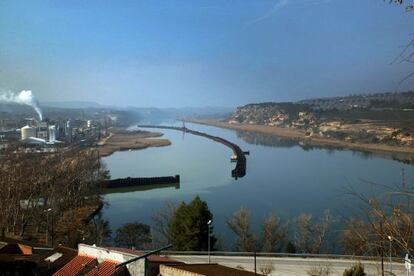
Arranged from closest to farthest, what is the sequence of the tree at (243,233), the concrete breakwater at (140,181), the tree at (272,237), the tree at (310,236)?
the tree at (310,236) < the tree at (243,233) < the tree at (272,237) < the concrete breakwater at (140,181)

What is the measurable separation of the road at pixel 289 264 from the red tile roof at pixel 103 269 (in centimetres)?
316

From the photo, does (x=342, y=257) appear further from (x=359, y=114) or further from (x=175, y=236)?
(x=359, y=114)

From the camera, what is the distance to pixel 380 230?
1253 millimetres

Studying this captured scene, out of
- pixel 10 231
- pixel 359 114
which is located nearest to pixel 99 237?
pixel 10 231

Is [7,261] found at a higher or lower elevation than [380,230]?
lower

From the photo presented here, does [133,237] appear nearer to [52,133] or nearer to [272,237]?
[272,237]

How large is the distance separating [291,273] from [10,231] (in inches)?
287

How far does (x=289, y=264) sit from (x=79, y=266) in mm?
4023

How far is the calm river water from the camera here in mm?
15625

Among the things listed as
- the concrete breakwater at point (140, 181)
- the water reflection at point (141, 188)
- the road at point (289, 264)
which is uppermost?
the road at point (289, 264)

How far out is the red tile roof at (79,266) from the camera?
6051 millimetres

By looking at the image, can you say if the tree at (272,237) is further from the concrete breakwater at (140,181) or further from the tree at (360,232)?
the concrete breakwater at (140,181)

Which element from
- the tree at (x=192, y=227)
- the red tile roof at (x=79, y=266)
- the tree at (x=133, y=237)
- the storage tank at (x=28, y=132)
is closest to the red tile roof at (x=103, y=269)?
the red tile roof at (x=79, y=266)

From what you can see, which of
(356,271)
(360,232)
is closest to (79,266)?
(356,271)
